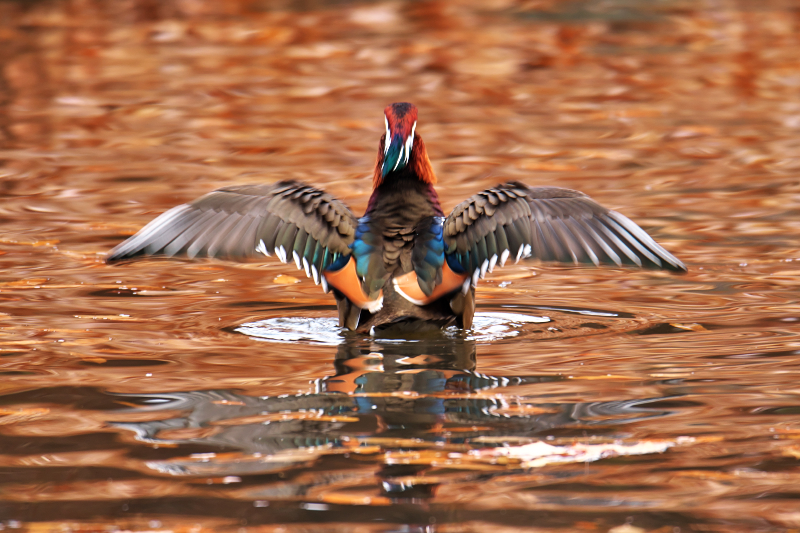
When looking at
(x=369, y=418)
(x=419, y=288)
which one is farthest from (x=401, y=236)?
(x=369, y=418)

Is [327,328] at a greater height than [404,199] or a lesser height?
lesser

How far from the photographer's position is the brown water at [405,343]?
3.39 m

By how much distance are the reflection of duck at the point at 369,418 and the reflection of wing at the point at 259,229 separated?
0.87 metres

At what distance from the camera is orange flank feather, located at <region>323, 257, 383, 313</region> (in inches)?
216

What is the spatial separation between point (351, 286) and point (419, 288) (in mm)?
347

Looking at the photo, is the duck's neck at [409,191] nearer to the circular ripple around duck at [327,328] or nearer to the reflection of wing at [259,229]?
the reflection of wing at [259,229]

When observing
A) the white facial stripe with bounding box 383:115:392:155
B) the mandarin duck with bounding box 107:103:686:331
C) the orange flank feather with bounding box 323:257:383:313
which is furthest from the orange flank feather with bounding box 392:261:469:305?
the white facial stripe with bounding box 383:115:392:155

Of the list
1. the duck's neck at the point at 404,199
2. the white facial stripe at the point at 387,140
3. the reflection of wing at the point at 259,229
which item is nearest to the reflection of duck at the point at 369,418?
the reflection of wing at the point at 259,229

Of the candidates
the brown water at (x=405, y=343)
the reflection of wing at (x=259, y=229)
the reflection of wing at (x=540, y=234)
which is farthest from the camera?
the reflection of wing at (x=259, y=229)

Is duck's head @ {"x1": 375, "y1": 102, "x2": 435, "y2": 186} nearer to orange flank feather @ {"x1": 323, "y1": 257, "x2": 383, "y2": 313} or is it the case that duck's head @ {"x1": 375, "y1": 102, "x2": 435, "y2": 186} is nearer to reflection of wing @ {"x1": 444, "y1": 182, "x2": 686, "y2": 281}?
reflection of wing @ {"x1": 444, "y1": 182, "x2": 686, "y2": 281}

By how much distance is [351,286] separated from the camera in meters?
5.55

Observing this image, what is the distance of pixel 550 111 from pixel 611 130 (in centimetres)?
145

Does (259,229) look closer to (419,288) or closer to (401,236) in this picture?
(401,236)

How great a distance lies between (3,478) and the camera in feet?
11.7
